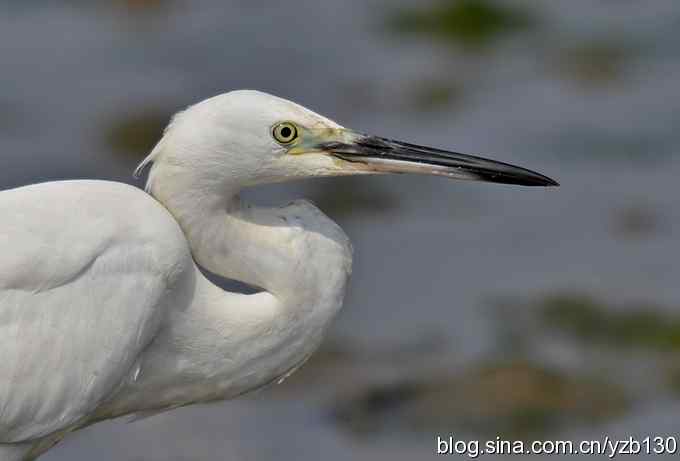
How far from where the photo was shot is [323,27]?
1593 cm

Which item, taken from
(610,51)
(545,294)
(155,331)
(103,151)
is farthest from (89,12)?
(155,331)

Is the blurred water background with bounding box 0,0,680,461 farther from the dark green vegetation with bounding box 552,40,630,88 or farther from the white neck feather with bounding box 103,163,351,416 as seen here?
the white neck feather with bounding box 103,163,351,416

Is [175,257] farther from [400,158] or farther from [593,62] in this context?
[593,62]

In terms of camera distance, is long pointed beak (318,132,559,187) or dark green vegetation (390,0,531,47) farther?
dark green vegetation (390,0,531,47)

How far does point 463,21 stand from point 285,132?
474 inches

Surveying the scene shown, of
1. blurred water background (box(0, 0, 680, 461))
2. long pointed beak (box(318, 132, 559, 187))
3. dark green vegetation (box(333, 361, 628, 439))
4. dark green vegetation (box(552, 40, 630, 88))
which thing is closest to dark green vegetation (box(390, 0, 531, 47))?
blurred water background (box(0, 0, 680, 461))

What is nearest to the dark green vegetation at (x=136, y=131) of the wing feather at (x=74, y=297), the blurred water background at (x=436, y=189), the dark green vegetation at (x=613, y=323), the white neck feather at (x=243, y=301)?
the blurred water background at (x=436, y=189)

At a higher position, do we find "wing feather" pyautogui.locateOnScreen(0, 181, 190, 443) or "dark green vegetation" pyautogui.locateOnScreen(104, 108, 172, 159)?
"dark green vegetation" pyautogui.locateOnScreen(104, 108, 172, 159)

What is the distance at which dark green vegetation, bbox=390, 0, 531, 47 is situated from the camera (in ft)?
53.7

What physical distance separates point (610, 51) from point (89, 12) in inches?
203

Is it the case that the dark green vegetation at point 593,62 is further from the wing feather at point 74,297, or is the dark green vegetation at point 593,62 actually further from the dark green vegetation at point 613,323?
the wing feather at point 74,297

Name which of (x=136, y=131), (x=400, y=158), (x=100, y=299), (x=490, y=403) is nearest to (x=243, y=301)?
(x=100, y=299)

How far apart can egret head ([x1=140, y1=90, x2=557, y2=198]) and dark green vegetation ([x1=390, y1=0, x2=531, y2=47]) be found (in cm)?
1136

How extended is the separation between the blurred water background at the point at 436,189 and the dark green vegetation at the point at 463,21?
3cm
